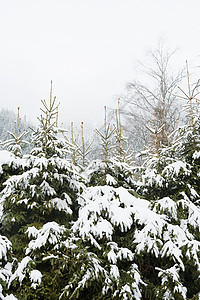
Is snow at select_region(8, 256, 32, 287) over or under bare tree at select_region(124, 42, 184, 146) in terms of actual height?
under

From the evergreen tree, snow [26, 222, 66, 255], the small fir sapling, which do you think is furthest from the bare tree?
snow [26, 222, 66, 255]

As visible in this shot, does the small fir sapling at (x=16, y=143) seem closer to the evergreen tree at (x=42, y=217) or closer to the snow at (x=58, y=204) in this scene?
the evergreen tree at (x=42, y=217)

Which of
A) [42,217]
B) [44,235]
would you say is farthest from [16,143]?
[44,235]

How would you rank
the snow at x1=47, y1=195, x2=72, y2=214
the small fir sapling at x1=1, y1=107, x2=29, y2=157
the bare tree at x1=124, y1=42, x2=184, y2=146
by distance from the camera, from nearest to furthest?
the snow at x1=47, y1=195, x2=72, y2=214
the small fir sapling at x1=1, y1=107, x2=29, y2=157
the bare tree at x1=124, y1=42, x2=184, y2=146

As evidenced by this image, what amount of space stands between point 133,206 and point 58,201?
3.50ft

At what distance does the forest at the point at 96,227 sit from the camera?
2895 mm

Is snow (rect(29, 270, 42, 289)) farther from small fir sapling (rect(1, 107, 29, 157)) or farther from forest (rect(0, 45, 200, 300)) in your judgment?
small fir sapling (rect(1, 107, 29, 157))

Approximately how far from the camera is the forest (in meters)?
2.89

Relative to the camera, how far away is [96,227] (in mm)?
3223

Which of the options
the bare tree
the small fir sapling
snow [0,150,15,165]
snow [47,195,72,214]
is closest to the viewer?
snow [47,195,72,214]

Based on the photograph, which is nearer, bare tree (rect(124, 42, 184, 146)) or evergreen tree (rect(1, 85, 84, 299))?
evergreen tree (rect(1, 85, 84, 299))

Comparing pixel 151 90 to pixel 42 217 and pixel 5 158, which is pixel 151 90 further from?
pixel 42 217


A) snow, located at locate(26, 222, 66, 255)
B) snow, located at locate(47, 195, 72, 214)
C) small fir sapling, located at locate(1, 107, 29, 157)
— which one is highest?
small fir sapling, located at locate(1, 107, 29, 157)

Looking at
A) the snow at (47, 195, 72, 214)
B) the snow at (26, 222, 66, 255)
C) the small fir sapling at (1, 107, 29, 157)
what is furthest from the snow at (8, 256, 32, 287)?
the small fir sapling at (1, 107, 29, 157)
